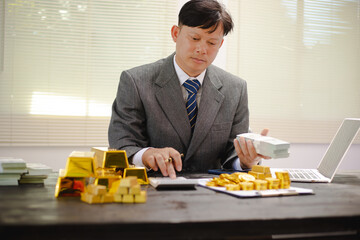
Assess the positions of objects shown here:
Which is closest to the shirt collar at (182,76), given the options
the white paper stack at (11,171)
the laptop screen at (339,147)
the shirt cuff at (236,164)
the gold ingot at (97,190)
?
the shirt cuff at (236,164)

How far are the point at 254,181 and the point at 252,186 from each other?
0.06ft

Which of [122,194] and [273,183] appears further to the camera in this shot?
[273,183]

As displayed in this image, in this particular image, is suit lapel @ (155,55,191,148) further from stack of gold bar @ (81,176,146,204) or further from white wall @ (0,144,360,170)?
white wall @ (0,144,360,170)

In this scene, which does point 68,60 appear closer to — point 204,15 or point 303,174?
point 204,15

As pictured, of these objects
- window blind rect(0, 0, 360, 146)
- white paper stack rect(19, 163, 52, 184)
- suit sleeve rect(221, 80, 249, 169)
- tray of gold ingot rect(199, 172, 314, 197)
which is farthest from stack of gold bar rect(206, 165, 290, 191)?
window blind rect(0, 0, 360, 146)

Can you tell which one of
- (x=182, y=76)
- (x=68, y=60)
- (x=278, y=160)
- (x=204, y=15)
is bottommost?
(x=278, y=160)

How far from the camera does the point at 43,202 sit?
3.15 feet

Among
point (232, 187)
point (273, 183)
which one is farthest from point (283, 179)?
point (232, 187)

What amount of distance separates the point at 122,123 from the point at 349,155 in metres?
3.19

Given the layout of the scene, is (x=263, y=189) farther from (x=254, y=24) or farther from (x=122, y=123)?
(x=254, y=24)

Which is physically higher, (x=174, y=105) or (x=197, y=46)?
(x=197, y=46)

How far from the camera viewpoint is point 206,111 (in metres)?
1.87

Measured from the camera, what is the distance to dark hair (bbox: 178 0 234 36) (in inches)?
70.7

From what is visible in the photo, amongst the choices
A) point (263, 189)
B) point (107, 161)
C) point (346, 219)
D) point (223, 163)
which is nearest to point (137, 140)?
point (223, 163)
